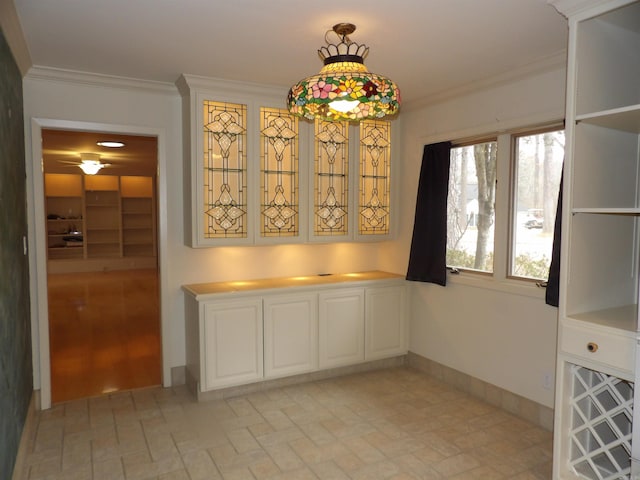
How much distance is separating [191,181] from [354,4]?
1.96 m

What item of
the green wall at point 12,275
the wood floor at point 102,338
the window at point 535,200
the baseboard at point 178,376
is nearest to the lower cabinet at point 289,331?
the baseboard at point 178,376

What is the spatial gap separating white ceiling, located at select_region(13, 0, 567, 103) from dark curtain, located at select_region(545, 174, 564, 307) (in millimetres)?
1044

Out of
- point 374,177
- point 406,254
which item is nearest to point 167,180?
point 374,177

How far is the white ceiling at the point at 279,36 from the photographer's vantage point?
94.0 inches

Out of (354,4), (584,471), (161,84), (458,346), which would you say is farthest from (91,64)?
(584,471)

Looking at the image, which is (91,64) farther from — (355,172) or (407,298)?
(407,298)

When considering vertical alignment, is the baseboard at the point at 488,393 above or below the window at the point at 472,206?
below

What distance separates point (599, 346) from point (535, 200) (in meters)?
1.44

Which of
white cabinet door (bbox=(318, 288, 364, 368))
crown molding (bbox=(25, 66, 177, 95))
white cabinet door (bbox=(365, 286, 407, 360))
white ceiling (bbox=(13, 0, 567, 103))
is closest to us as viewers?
white ceiling (bbox=(13, 0, 567, 103))

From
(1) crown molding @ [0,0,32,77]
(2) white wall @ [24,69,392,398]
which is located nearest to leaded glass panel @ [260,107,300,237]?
(2) white wall @ [24,69,392,398]

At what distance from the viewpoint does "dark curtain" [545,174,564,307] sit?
303 cm

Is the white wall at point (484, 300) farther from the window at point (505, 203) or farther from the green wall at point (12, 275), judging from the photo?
the green wall at point (12, 275)

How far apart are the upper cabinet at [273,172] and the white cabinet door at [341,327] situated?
0.55m

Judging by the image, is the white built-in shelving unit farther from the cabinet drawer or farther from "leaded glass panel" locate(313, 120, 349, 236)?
"leaded glass panel" locate(313, 120, 349, 236)
